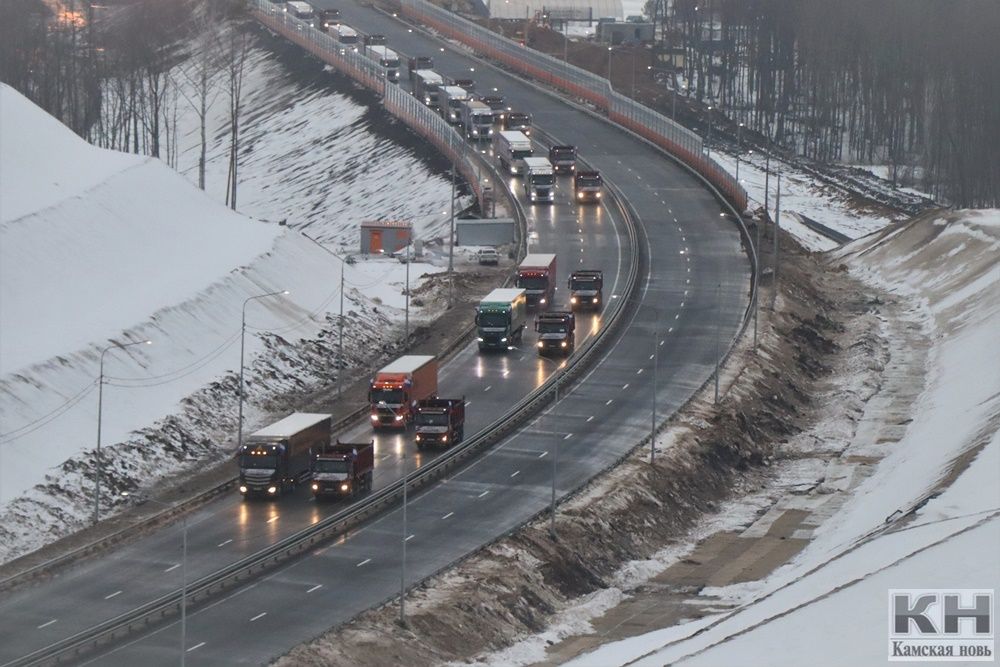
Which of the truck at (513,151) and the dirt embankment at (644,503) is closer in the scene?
the dirt embankment at (644,503)

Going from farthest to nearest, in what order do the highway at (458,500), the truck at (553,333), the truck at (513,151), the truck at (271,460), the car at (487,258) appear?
the truck at (513,151) → the car at (487,258) → the truck at (553,333) → the truck at (271,460) → the highway at (458,500)

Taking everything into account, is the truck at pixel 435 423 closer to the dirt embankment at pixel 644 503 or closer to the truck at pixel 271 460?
the truck at pixel 271 460

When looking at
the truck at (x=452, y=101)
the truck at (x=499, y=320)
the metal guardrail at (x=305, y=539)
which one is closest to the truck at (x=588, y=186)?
the truck at (x=452, y=101)

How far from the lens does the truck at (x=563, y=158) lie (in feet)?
549

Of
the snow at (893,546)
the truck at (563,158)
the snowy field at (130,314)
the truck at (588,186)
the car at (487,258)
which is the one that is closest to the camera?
the snow at (893,546)

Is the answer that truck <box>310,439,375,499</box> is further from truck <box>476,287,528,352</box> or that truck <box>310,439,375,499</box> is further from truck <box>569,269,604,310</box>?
truck <box>569,269,604,310</box>

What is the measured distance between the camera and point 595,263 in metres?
138

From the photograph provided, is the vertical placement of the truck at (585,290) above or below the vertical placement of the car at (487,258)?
above

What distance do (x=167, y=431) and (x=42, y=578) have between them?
24.1 meters

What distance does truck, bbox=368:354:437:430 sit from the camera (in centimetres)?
9662

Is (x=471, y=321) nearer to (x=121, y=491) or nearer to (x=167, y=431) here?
(x=167, y=431)

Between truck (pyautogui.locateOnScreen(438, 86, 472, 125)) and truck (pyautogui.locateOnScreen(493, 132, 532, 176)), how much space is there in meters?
18.4

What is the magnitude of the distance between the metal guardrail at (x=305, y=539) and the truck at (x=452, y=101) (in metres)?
74.9

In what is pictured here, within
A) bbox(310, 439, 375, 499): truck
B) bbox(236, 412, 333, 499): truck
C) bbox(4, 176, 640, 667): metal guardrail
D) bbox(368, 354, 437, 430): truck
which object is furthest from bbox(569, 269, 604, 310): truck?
bbox(310, 439, 375, 499): truck
